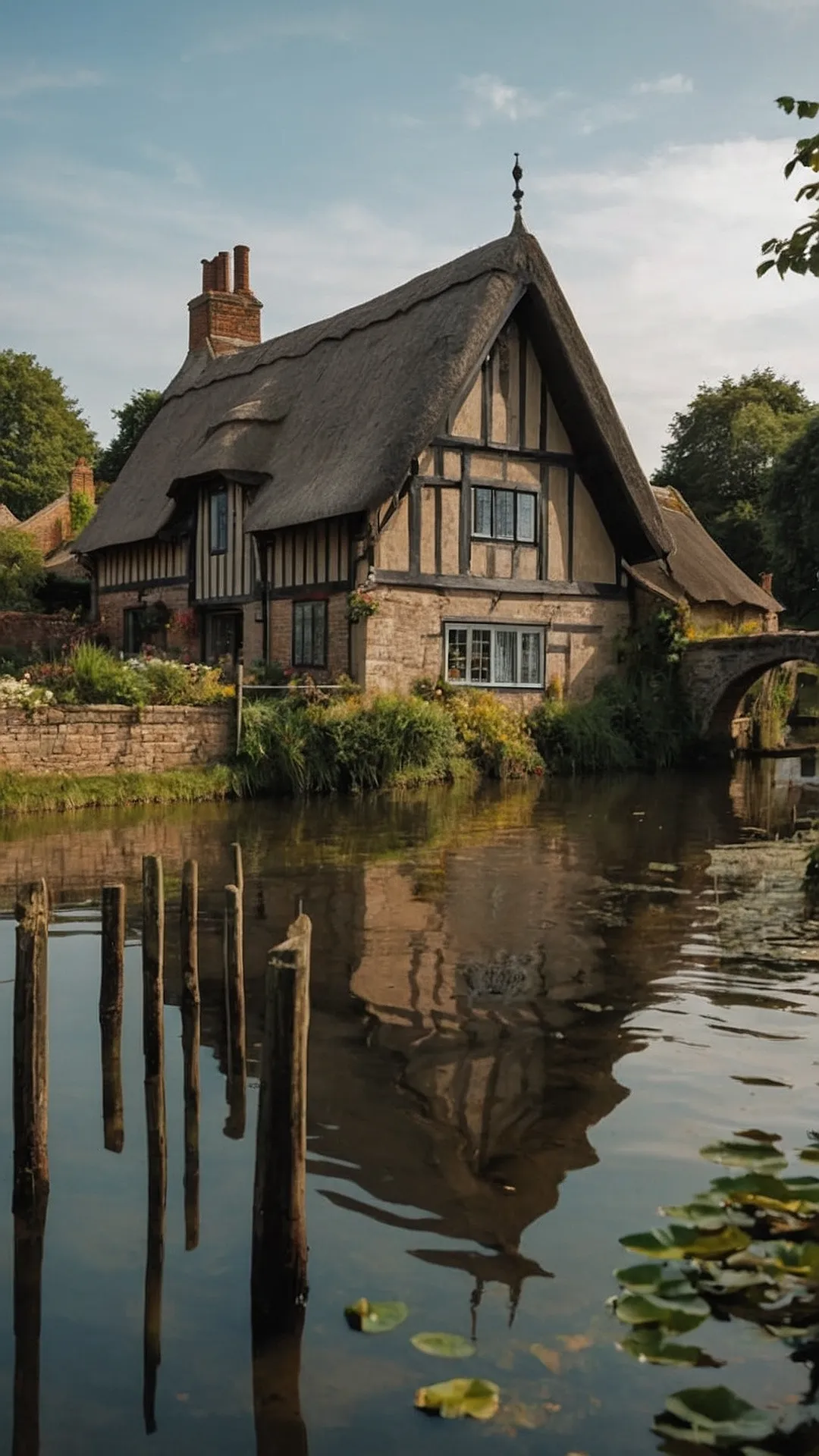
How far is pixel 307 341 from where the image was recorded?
24.0 meters

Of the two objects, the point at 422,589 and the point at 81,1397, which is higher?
the point at 422,589

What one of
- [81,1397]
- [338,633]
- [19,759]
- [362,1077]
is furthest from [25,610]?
[81,1397]

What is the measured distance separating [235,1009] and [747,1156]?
7.59 feet

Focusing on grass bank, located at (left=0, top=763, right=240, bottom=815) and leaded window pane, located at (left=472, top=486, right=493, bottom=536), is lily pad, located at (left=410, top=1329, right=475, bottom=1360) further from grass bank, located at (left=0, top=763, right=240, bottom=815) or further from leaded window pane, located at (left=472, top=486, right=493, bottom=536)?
leaded window pane, located at (left=472, top=486, right=493, bottom=536)

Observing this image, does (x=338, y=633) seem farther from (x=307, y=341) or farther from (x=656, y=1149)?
(x=656, y=1149)

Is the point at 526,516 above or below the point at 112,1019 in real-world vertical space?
above

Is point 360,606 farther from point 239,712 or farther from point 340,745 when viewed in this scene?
point 239,712

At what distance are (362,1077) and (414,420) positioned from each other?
14.4m

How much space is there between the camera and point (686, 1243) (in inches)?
161

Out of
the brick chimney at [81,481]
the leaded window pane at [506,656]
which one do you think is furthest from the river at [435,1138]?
the brick chimney at [81,481]

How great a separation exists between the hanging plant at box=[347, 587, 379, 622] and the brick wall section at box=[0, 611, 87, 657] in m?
8.99

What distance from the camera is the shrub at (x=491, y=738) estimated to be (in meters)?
19.2

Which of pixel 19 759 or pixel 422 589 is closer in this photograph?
pixel 19 759

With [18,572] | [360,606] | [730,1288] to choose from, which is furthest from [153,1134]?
[18,572]
